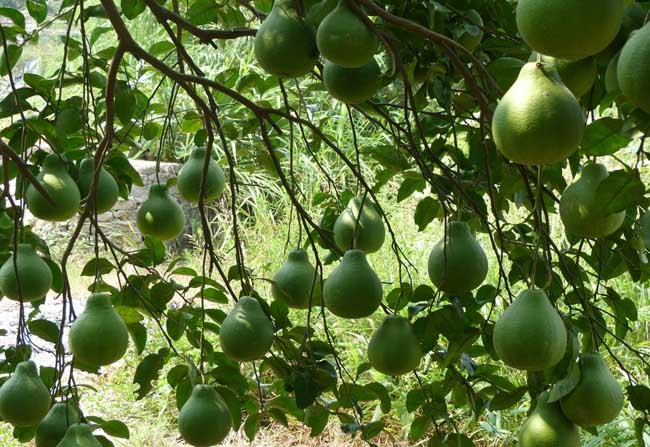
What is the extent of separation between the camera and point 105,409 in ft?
13.2

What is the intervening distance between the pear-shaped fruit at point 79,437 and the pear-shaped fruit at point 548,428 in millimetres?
555

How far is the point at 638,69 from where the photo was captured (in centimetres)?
57

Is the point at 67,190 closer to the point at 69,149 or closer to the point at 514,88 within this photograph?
the point at 69,149

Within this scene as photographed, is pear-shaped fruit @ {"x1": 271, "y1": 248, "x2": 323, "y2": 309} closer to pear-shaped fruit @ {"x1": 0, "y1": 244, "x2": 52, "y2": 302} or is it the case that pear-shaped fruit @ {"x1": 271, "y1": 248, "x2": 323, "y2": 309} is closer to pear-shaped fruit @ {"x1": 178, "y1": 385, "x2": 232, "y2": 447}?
pear-shaped fruit @ {"x1": 178, "y1": 385, "x2": 232, "y2": 447}

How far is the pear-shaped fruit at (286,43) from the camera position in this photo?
38.3 inches

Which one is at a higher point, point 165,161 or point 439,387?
point 165,161

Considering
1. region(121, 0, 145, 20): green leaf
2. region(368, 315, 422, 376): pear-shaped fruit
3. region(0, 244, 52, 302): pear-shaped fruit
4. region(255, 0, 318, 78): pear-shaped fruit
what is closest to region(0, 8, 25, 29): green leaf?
region(121, 0, 145, 20): green leaf

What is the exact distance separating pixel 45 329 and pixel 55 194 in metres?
0.25

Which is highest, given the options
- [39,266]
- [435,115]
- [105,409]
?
[105,409]

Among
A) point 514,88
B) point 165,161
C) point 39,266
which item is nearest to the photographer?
point 514,88

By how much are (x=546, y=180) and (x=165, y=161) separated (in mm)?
6046

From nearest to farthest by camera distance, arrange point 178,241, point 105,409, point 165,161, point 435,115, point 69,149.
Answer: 1. point 435,115
2. point 69,149
3. point 105,409
4. point 178,241
5. point 165,161

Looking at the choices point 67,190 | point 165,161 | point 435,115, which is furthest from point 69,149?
point 165,161

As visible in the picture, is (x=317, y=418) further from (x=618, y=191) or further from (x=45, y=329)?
(x=618, y=191)
